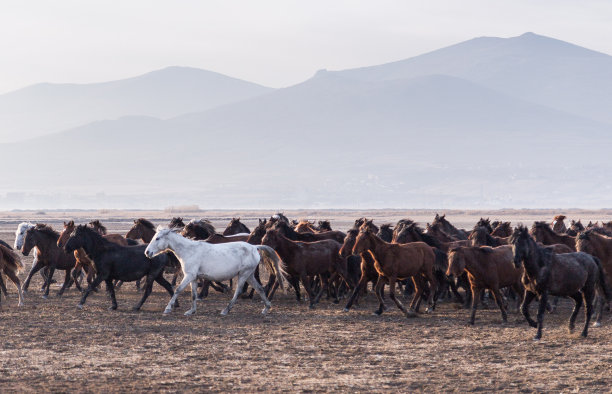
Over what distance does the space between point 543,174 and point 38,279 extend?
595 feet

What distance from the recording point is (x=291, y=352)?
1238cm

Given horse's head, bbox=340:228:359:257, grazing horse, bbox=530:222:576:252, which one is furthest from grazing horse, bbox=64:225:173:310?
grazing horse, bbox=530:222:576:252

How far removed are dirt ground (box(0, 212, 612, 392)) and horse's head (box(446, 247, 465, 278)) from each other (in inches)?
37.4

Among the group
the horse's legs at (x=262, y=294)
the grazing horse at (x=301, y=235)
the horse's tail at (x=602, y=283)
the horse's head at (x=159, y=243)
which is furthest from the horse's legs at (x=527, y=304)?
the horse's head at (x=159, y=243)

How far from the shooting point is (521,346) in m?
12.8

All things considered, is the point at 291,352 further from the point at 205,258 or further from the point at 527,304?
the point at 205,258

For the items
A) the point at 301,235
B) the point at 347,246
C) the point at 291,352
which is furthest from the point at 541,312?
the point at 301,235

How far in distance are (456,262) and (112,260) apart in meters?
6.61

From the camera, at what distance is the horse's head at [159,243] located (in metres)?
16.1

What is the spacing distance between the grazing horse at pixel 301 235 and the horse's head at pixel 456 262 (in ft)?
15.5

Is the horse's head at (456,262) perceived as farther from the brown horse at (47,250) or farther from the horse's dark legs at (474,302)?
the brown horse at (47,250)

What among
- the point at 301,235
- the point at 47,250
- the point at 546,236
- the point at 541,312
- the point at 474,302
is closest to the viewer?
the point at 541,312

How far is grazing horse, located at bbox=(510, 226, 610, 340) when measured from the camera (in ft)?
43.8

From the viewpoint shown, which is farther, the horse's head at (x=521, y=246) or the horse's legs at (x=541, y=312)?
the horse's legs at (x=541, y=312)
